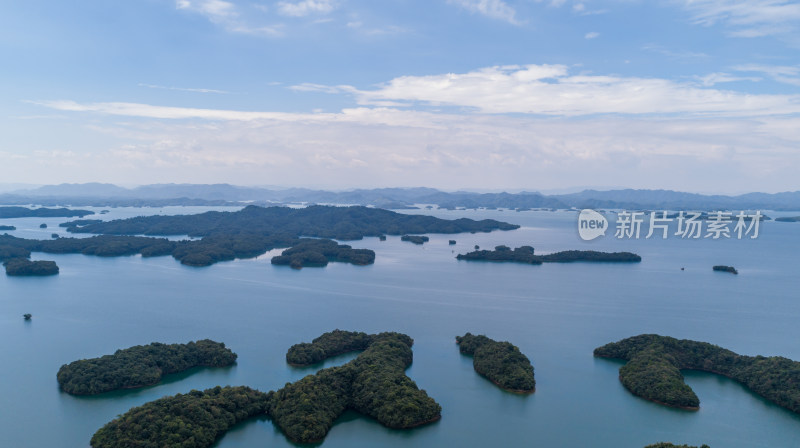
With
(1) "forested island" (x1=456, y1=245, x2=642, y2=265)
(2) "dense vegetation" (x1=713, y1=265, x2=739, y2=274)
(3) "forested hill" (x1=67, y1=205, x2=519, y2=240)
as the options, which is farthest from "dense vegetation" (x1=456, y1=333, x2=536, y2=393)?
(3) "forested hill" (x1=67, y1=205, x2=519, y2=240)

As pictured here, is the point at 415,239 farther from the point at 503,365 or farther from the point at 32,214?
the point at 32,214

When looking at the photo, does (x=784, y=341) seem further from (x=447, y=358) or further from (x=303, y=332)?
(x=303, y=332)

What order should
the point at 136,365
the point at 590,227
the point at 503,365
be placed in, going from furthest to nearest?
the point at 590,227 → the point at 503,365 → the point at 136,365

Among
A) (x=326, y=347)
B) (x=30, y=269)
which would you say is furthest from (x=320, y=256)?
(x=326, y=347)

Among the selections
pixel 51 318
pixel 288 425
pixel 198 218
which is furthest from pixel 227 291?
pixel 198 218

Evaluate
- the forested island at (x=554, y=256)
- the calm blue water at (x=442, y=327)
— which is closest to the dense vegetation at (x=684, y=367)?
the calm blue water at (x=442, y=327)

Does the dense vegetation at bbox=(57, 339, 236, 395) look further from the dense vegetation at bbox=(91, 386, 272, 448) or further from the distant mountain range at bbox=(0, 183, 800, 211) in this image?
the distant mountain range at bbox=(0, 183, 800, 211)

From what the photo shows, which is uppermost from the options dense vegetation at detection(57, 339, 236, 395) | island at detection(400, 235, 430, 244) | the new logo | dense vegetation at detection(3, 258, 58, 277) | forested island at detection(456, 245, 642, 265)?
the new logo
